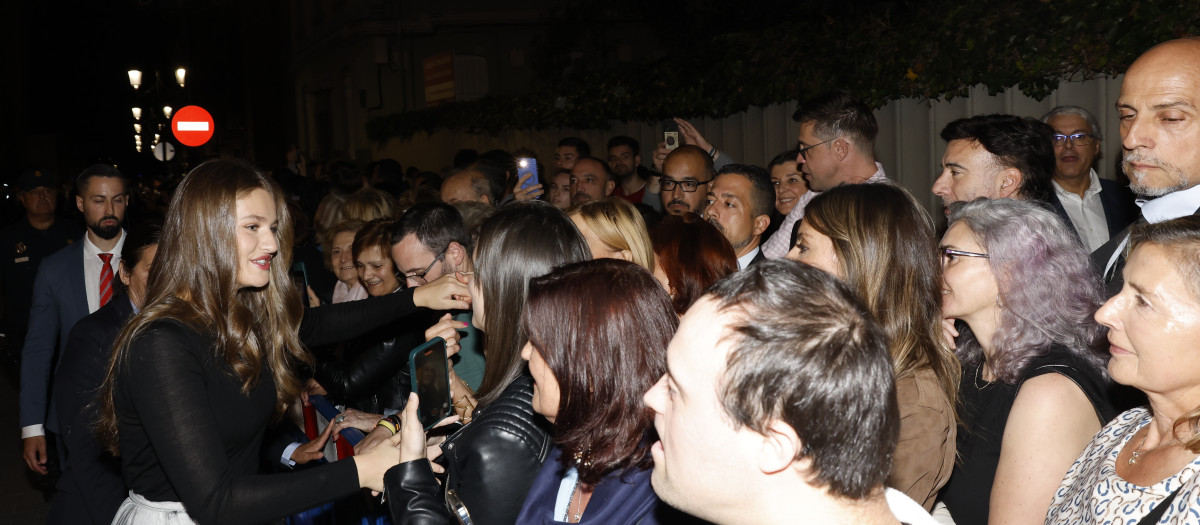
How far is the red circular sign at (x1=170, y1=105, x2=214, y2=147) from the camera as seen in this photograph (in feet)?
53.4

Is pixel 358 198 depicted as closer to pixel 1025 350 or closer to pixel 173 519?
pixel 173 519

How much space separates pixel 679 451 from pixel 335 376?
3.22m

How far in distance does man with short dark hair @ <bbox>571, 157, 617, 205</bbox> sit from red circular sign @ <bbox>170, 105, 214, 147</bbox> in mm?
12419

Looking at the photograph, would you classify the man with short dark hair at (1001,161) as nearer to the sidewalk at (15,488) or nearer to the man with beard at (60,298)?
the man with beard at (60,298)

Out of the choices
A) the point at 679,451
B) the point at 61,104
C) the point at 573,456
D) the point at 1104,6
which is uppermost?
the point at 61,104

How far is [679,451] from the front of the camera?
1307mm

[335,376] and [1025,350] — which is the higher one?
[1025,350]

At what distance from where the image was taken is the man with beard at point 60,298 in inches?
174

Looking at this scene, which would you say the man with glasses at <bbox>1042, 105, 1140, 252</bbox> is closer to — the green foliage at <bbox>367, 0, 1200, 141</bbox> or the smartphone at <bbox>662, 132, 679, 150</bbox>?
the green foliage at <bbox>367, 0, 1200, 141</bbox>

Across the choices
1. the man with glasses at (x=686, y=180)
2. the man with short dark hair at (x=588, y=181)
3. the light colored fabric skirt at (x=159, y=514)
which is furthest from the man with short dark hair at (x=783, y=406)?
the man with short dark hair at (x=588, y=181)

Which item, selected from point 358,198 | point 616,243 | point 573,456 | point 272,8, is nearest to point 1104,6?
point 616,243

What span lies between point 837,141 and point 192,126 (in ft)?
50.2

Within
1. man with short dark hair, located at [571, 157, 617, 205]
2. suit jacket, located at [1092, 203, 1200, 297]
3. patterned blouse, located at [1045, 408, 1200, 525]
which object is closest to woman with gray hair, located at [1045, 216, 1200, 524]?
patterned blouse, located at [1045, 408, 1200, 525]

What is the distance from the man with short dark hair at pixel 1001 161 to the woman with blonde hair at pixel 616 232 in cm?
137
